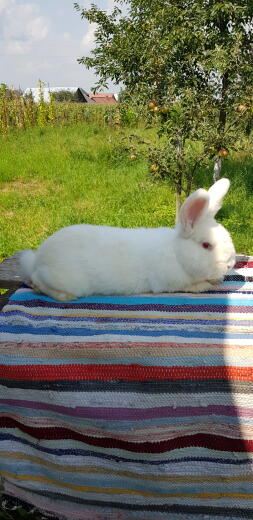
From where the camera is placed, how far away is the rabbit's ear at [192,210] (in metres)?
1.72

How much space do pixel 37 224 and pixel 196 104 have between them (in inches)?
86.5

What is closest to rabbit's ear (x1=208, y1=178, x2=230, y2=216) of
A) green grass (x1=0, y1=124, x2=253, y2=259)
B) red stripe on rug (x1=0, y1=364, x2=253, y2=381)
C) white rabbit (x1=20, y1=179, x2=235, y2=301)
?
white rabbit (x1=20, y1=179, x2=235, y2=301)

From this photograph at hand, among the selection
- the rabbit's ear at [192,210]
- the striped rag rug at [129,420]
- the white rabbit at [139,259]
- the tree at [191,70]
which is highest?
the tree at [191,70]

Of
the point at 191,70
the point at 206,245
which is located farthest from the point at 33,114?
the point at 206,245

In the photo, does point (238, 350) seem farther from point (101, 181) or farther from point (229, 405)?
point (101, 181)

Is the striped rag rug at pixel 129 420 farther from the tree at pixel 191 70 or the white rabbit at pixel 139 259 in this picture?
the tree at pixel 191 70

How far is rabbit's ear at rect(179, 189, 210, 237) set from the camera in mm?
1721

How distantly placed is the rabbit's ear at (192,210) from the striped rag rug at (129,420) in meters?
0.42

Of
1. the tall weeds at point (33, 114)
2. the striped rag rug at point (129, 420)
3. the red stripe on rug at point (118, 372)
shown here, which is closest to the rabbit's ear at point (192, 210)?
the striped rag rug at point (129, 420)

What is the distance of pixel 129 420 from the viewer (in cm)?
151

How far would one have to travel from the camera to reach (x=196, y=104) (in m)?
4.07

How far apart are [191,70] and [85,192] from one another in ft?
7.93

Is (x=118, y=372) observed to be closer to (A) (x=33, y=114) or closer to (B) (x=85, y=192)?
(B) (x=85, y=192)

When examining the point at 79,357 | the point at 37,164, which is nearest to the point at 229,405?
the point at 79,357
